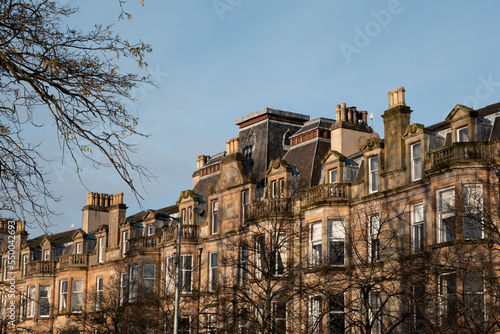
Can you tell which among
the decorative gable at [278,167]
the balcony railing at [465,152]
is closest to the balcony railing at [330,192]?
the decorative gable at [278,167]

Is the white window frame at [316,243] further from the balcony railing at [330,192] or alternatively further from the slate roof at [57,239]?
the slate roof at [57,239]

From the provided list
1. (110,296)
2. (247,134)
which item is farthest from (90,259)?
(247,134)

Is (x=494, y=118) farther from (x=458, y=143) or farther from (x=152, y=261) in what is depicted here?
(x=152, y=261)

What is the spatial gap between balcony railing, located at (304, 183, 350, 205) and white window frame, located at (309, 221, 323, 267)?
4.05 ft

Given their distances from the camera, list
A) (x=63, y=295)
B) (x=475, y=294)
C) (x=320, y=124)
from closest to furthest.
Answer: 1. (x=475, y=294)
2. (x=320, y=124)
3. (x=63, y=295)

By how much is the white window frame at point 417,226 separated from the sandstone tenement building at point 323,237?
7cm

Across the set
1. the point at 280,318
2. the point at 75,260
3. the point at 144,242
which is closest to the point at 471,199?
the point at 280,318

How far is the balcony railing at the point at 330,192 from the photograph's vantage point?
42.3 m

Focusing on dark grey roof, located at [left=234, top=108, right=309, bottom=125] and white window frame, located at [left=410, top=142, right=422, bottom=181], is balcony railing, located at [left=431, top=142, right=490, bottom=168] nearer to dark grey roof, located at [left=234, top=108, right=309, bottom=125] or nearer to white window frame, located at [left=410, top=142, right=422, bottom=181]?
white window frame, located at [left=410, top=142, right=422, bottom=181]

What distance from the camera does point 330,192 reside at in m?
42.5

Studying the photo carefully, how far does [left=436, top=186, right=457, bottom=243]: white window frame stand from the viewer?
3494 cm

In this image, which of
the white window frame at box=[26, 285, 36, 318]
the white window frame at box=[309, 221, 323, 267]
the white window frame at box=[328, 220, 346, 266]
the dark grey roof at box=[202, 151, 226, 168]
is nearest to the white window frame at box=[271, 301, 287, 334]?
the white window frame at box=[309, 221, 323, 267]

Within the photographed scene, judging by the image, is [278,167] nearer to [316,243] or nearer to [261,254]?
[316,243]

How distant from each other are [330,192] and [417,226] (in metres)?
5.88
